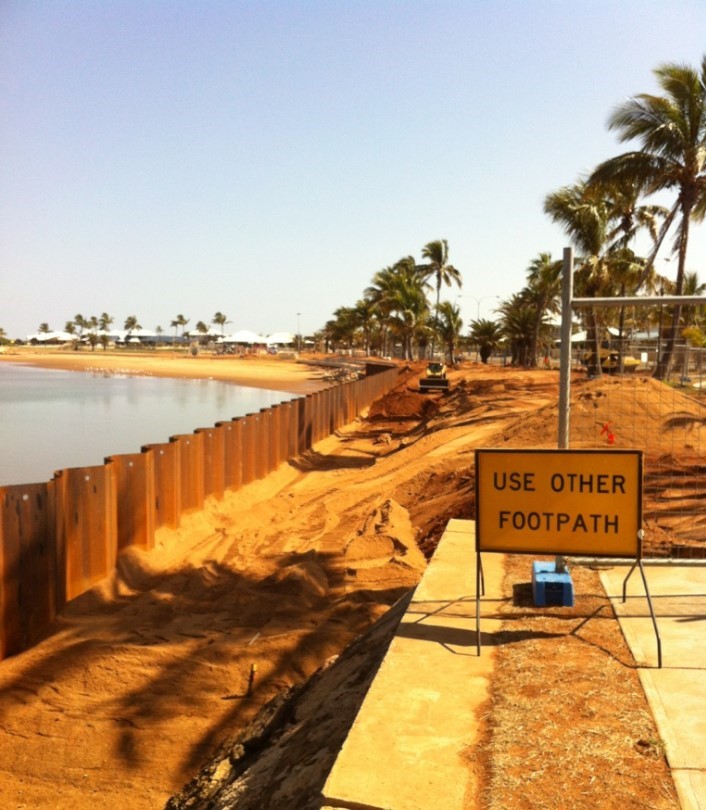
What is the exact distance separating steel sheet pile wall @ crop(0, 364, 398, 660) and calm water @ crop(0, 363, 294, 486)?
13.7ft

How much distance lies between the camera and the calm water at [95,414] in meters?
27.9

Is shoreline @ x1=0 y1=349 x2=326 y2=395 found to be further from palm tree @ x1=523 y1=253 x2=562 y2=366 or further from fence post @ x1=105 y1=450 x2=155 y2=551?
fence post @ x1=105 y1=450 x2=155 y2=551

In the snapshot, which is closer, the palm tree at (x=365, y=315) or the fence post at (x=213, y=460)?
the fence post at (x=213, y=460)

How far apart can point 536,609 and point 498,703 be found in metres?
1.74

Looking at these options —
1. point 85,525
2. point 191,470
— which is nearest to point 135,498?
point 85,525

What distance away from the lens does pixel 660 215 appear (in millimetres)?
34375

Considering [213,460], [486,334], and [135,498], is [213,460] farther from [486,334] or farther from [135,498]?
[486,334]

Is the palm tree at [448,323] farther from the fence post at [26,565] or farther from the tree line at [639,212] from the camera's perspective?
the fence post at [26,565]

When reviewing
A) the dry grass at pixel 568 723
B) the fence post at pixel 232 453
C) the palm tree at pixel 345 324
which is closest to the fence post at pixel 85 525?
the fence post at pixel 232 453

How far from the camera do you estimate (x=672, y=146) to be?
84.3 feet

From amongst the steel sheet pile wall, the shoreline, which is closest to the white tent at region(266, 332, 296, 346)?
the shoreline

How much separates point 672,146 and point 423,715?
84.2 feet

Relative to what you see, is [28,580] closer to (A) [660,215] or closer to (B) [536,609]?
(B) [536,609]

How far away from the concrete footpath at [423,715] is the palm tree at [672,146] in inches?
912
